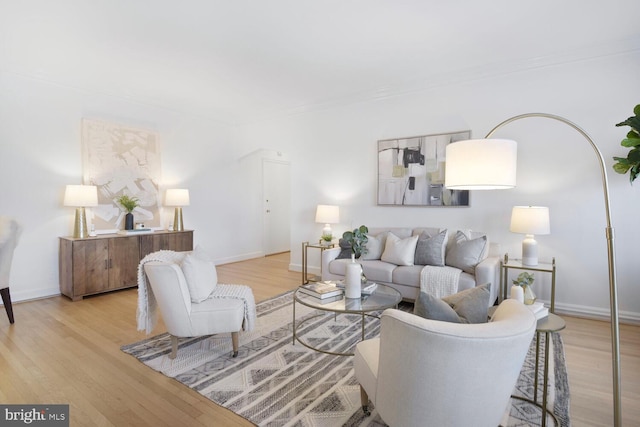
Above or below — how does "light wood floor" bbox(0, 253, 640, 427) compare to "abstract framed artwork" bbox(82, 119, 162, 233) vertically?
below

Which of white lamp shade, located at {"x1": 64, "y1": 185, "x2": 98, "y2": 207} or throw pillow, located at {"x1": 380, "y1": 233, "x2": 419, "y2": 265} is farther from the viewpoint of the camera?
white lamp shade, located at {"x1": 64, "y1": 185, "x2": 98, "y2": 207}

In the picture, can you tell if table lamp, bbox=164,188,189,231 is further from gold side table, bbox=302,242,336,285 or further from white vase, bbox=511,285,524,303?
white vase, bbox=511,285,524,303

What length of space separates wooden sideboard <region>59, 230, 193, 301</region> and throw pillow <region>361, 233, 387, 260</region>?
2970 mm

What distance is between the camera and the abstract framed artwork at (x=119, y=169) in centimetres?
455

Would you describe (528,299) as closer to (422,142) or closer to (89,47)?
(422,142)

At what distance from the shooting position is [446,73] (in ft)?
13.4

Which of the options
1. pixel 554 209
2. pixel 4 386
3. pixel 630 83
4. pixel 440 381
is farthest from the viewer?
pixel 554 209

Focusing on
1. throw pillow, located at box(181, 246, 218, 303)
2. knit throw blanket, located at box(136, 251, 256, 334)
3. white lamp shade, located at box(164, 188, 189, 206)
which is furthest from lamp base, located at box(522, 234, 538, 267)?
white lamp shade, located at box(164, 188, 189, 206)

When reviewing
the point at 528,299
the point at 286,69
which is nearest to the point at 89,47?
the point at 286,69

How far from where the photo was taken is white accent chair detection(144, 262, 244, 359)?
2428 millimetres

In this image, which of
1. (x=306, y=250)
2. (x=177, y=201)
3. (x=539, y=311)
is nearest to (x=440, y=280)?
(x=539, y=311)

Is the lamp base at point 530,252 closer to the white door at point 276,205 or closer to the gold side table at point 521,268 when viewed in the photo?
the gold side table at point 521,268

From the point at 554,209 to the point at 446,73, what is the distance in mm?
1979

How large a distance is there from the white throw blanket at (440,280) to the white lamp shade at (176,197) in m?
3.69
